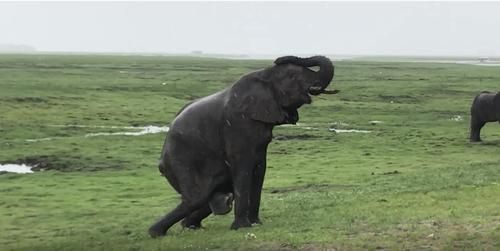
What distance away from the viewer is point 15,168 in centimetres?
2875

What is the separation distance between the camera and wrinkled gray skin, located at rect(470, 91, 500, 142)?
112ft

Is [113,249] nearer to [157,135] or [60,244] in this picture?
[60,244]

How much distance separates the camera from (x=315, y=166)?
28.3 m

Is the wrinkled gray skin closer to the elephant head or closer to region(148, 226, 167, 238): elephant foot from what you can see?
the elephant head

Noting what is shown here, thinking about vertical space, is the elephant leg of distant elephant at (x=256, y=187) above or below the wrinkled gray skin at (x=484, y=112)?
above

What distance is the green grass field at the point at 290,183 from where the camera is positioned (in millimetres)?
13414

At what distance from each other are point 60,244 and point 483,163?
15.9 m

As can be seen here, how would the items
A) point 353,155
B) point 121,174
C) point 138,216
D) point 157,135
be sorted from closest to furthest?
1. point 138,216
2. point 121,174
3. point 353,155
4. point 157,135

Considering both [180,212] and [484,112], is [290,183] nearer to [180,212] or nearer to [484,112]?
[180,212]

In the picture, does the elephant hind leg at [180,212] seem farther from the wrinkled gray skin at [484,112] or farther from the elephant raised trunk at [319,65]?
the wrinkled gray skin at [484,112]

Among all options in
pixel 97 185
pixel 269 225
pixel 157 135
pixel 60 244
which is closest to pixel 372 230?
pixel 269 225

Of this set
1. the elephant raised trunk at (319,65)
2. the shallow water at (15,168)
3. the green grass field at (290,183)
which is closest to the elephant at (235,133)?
the elephant raised trunk at (319,65)

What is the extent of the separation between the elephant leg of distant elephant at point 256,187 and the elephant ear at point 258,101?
0.67m

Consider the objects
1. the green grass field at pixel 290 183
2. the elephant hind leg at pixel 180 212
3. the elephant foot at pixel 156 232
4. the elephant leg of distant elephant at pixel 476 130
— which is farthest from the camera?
the elephant leg of distant elephant at pixel 476 130
